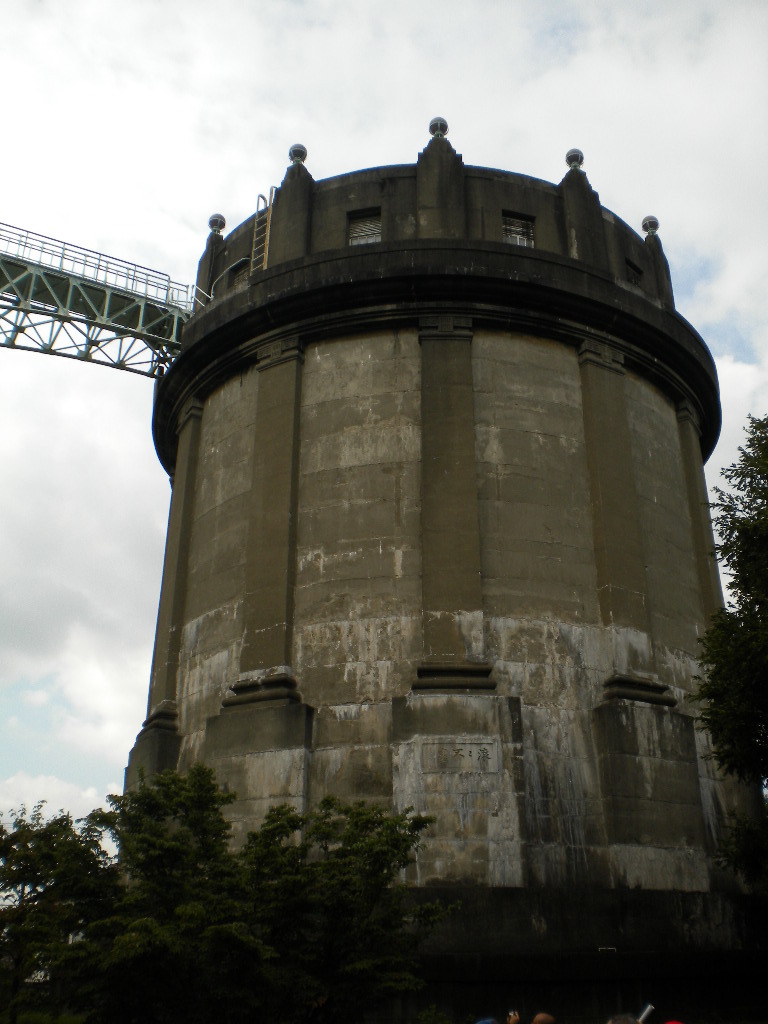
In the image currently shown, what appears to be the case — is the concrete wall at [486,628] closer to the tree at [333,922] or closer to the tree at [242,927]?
the tree at [333,922]

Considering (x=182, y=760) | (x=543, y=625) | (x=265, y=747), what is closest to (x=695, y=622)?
(x=543, y=625)

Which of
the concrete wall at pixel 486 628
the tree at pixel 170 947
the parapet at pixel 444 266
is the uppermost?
the parapet at pixel 444 266

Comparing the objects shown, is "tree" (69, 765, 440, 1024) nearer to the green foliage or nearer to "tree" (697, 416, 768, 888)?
the green foliage

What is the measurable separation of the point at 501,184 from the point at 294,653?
12423 millimetres

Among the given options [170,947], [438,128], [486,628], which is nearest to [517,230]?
[438,128]

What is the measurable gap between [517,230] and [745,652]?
12700mm

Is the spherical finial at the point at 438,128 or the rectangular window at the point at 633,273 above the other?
the spherical finial at the point at 438,128

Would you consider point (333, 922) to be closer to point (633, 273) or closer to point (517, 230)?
point (517, 230)

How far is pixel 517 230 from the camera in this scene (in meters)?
24.0

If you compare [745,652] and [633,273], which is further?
[633,273]

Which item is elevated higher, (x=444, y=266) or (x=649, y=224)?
(x=649, y=224)

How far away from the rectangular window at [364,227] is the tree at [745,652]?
10.4 metres

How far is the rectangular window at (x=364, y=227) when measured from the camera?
23578 mm

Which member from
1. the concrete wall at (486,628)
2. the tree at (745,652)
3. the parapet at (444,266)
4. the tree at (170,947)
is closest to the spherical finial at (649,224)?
the parapet at (444,266)
